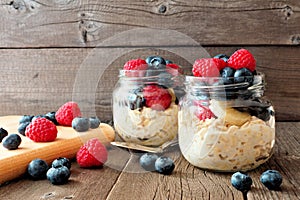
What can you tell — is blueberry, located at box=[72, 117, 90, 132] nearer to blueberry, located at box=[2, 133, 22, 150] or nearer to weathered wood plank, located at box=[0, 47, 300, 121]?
blueberry, located at box=[2, 133, 22, 150]

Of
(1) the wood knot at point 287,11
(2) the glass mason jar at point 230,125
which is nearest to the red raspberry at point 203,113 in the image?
(2) the glass mason jar at point 230,125

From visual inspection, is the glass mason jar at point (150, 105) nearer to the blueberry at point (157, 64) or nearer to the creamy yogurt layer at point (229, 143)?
the blueberry at point (157, 64)

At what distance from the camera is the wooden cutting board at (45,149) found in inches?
37.7

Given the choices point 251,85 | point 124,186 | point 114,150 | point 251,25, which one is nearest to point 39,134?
point 114,150

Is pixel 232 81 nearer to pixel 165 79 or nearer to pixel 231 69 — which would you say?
pixel 231 69

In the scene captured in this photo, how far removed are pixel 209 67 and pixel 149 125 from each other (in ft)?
0.98

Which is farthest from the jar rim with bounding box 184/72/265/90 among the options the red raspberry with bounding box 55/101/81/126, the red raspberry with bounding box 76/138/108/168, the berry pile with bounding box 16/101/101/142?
the red raspberry with bounding box 55/101/81/126

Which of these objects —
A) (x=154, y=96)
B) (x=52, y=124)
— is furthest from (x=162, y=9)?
(x=52, y=124)

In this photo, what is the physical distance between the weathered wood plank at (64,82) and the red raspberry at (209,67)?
70cm

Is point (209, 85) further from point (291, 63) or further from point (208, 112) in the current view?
point (291, 63)

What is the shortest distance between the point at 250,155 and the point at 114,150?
42 cm

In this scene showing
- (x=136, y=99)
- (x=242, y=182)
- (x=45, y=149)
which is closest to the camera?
(x=242, y=182)

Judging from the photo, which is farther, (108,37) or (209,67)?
(108,37)

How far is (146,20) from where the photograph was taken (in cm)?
165
